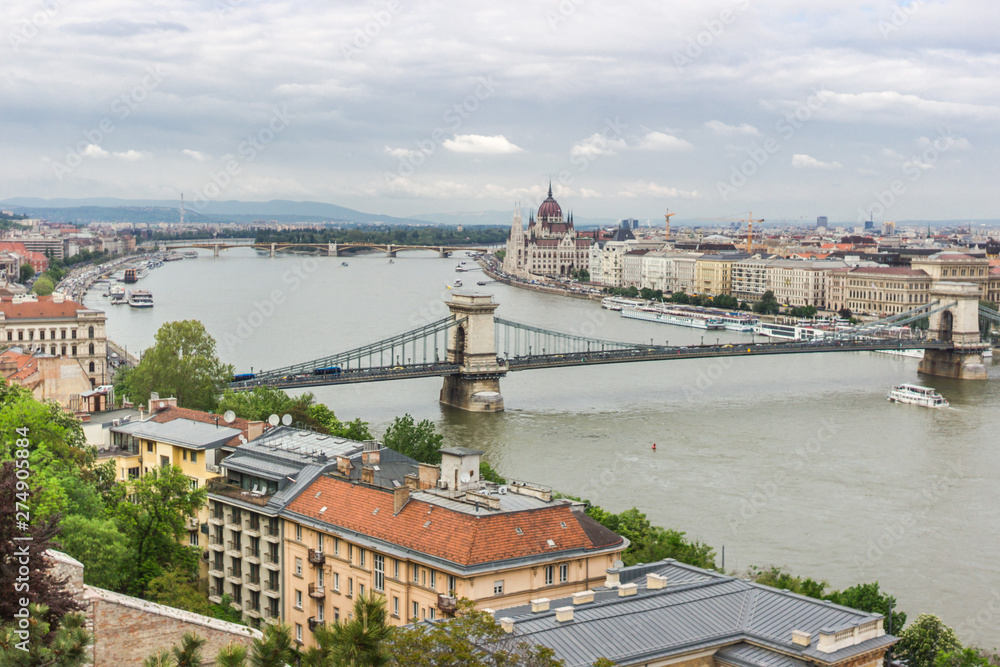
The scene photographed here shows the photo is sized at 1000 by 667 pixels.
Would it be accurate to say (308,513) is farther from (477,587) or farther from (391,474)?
(477,587)

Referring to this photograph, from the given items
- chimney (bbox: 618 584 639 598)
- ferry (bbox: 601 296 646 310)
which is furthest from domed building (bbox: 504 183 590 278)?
chimney (bbox: 618 584 639 598)

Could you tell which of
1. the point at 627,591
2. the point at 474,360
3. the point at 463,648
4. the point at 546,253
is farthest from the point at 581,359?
the point at 546,253

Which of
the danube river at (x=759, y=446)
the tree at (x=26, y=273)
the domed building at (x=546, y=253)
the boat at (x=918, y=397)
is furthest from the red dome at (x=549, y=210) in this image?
the boat at (x=918, y=397)

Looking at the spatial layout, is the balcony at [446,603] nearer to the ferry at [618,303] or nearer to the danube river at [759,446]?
the danube river at [759,446]

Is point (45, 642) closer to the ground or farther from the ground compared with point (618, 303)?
farther from the ground

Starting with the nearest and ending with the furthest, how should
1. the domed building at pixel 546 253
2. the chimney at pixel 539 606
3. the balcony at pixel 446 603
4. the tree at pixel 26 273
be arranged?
the chimney at pixel 539 606
the balcony at pixel 446 603
the tree at pixel 26 273
the domed building at pixel 546 253

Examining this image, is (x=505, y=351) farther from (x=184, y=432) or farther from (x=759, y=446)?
(x=184, y=432)
